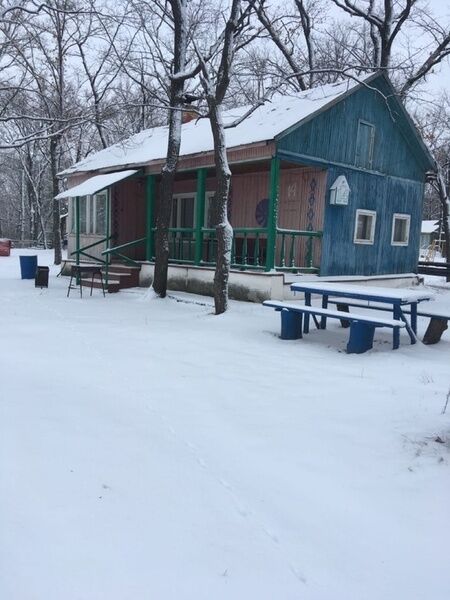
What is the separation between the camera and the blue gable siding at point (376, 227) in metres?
12.6

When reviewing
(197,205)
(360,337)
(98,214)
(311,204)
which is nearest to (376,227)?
(311,204)

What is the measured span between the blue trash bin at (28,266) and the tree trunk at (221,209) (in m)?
8.83

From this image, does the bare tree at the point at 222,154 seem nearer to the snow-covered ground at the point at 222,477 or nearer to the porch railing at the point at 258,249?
the porch railing at the point at 258,249

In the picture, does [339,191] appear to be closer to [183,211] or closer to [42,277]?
[183,211]

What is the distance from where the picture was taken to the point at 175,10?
10719mm

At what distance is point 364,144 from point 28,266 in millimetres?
11003

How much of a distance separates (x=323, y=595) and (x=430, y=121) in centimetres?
3002

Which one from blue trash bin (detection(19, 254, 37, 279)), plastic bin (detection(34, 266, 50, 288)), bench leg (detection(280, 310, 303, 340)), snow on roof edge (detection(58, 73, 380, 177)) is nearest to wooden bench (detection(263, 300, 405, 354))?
bench leg (detection(280, 310, 303, 340))

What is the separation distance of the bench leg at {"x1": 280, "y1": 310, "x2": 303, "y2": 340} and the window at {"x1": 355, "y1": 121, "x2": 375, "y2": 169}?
710 cm

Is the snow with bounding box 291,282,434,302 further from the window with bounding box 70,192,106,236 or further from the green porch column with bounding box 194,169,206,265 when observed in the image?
the window with bounding box 70,192,106,236

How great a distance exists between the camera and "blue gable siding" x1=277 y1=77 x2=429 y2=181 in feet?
37.3

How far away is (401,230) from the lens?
594 inches

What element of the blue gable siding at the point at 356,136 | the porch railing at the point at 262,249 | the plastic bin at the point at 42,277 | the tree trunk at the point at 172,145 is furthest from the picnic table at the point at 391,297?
the plastic bin at the point at 42,277

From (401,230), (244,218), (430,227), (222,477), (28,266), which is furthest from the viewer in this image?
(430,227)
